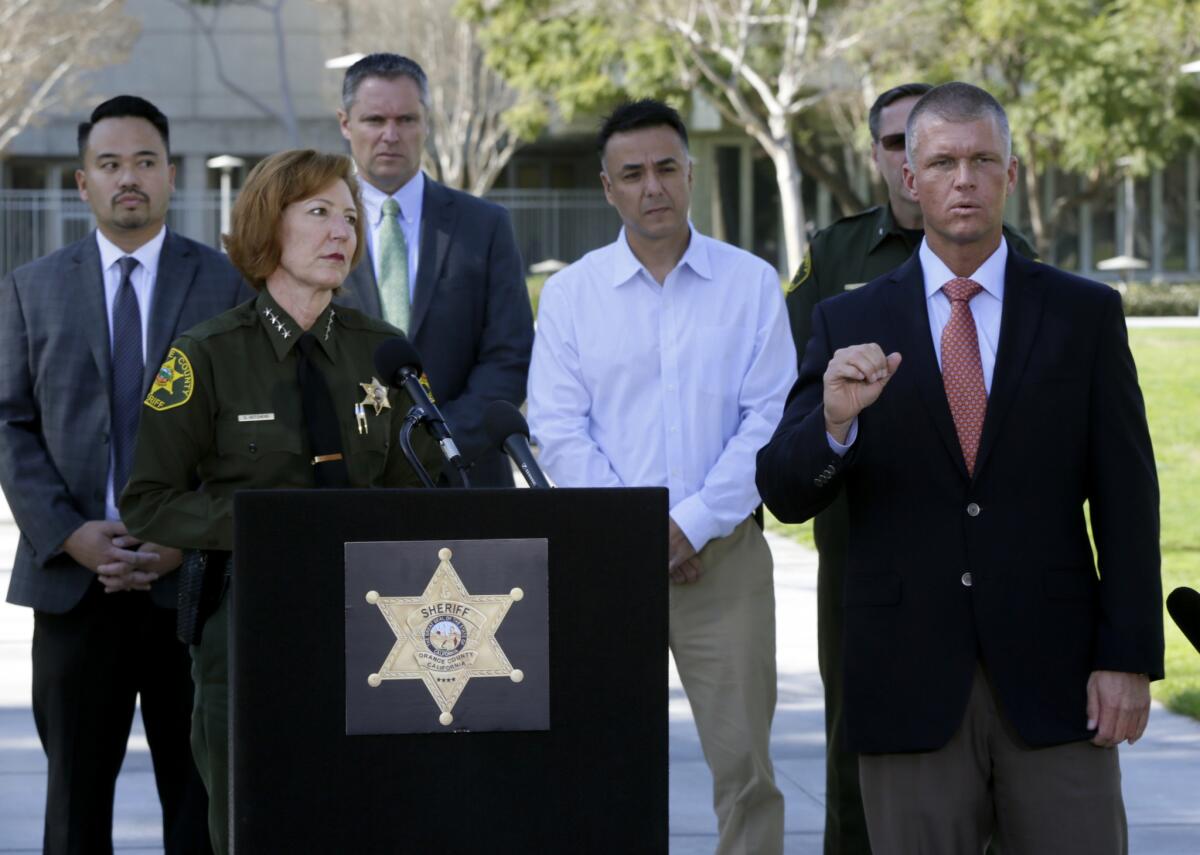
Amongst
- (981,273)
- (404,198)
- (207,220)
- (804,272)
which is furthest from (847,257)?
(207,220)

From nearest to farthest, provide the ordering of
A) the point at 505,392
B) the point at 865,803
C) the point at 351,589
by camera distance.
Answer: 1. the point at 351,589
2. the point at 865,803
3. the point at 505,392

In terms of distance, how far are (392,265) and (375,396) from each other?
4.52 ft

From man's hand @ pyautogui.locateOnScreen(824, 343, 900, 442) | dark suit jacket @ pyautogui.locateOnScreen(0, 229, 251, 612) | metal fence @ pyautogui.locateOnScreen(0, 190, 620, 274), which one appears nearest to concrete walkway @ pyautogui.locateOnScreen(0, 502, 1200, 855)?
dark suit jacket @ pyautogui.locateOnScreen(0, 229, 251, 612)

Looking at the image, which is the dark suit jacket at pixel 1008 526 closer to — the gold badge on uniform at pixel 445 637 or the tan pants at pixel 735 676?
the gold badge on uniform at pixel 445 637

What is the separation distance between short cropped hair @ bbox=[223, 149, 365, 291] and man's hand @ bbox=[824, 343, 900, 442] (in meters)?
1.23

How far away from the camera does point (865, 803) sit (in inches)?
149

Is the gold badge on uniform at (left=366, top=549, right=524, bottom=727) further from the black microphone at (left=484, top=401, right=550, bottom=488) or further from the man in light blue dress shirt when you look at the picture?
the man in light blue dress shirt

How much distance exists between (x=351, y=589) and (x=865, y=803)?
4.43 feet

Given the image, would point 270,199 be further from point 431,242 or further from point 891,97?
point 891,97

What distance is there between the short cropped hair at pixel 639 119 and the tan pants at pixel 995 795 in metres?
2.06

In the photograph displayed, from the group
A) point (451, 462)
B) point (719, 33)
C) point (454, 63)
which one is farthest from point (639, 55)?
point (451, 462)

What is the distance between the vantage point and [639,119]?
16.7ft

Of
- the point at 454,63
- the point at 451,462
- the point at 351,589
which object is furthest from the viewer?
the point at 454,63

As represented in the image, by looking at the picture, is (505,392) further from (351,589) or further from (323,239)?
(351,589)
